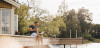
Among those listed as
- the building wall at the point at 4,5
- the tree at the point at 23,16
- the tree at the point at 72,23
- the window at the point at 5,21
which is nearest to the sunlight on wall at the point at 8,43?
the window at the point at 5,21

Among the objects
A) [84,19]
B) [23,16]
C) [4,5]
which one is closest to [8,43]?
[4,5]

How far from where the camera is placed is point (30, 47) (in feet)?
54.0

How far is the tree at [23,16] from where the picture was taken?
47.7 metres

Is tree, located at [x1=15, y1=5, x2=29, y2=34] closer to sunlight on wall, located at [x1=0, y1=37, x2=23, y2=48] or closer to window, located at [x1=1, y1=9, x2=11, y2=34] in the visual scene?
window, located at [x1=1, y1=9, x2=11, y2=34]

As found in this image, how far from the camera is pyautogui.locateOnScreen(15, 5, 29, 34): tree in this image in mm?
47688

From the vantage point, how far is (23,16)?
158ft

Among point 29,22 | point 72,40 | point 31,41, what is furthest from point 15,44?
point 29,22

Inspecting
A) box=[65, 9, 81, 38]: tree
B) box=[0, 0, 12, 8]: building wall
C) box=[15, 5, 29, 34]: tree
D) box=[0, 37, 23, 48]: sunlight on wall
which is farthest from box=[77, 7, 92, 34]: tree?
box=[0, 37, 23, 48]: sunlight on wall

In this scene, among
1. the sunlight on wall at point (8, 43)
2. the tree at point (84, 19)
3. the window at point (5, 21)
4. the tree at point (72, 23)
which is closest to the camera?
the sunlight on wall at point (8, 43)

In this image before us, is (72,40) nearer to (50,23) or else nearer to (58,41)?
(58,41)

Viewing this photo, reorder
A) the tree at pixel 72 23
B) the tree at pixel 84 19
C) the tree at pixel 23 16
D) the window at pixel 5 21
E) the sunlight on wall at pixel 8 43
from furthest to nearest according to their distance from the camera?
the tree at pixel 84 19, the tree at pixel 72 23, the tree at pixel 23 16, the window at pixel 5 21, the sunlight on wall at pixel 8 43

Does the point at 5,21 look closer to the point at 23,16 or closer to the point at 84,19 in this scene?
the point at 23,16

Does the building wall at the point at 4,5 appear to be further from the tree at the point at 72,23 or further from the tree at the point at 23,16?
the tree at the point at 72,23

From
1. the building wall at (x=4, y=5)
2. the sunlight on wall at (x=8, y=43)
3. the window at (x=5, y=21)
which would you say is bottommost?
the sunlight on wall at (x=8, y=43)
